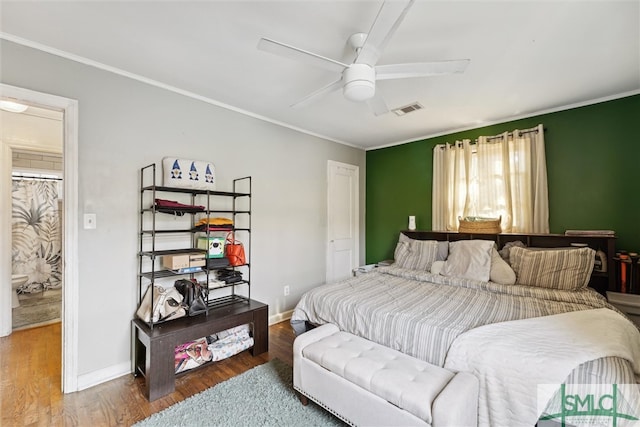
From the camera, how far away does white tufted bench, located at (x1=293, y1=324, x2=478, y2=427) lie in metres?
1.35

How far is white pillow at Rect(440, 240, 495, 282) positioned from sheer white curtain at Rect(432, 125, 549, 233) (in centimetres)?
63

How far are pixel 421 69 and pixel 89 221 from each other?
103 inches

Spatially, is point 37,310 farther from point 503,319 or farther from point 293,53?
point 503,319

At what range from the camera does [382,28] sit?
137cm

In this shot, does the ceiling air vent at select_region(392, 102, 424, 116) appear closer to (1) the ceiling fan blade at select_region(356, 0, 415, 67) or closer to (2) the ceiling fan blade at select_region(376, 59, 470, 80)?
(2) the ceiling fan blade at select_region(376, 59, 470, 80)

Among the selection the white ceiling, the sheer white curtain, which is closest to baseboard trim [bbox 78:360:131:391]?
the white ceiling

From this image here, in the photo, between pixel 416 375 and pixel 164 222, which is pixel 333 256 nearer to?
pixel 164 222

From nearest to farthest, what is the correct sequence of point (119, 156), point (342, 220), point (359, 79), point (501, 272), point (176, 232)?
point (359, 79), point (119, 156), point (176, 232), point (501, 272), point (342, 220)

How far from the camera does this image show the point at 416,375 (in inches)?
60.4

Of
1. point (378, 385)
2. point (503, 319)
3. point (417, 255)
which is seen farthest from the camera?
point (417, 255)

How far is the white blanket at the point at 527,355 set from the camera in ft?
4.51

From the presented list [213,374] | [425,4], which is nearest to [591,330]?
[425,4]

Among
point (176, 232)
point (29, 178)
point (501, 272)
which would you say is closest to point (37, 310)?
point (29, 178)

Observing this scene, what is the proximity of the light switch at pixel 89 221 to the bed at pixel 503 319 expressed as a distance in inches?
71.9
